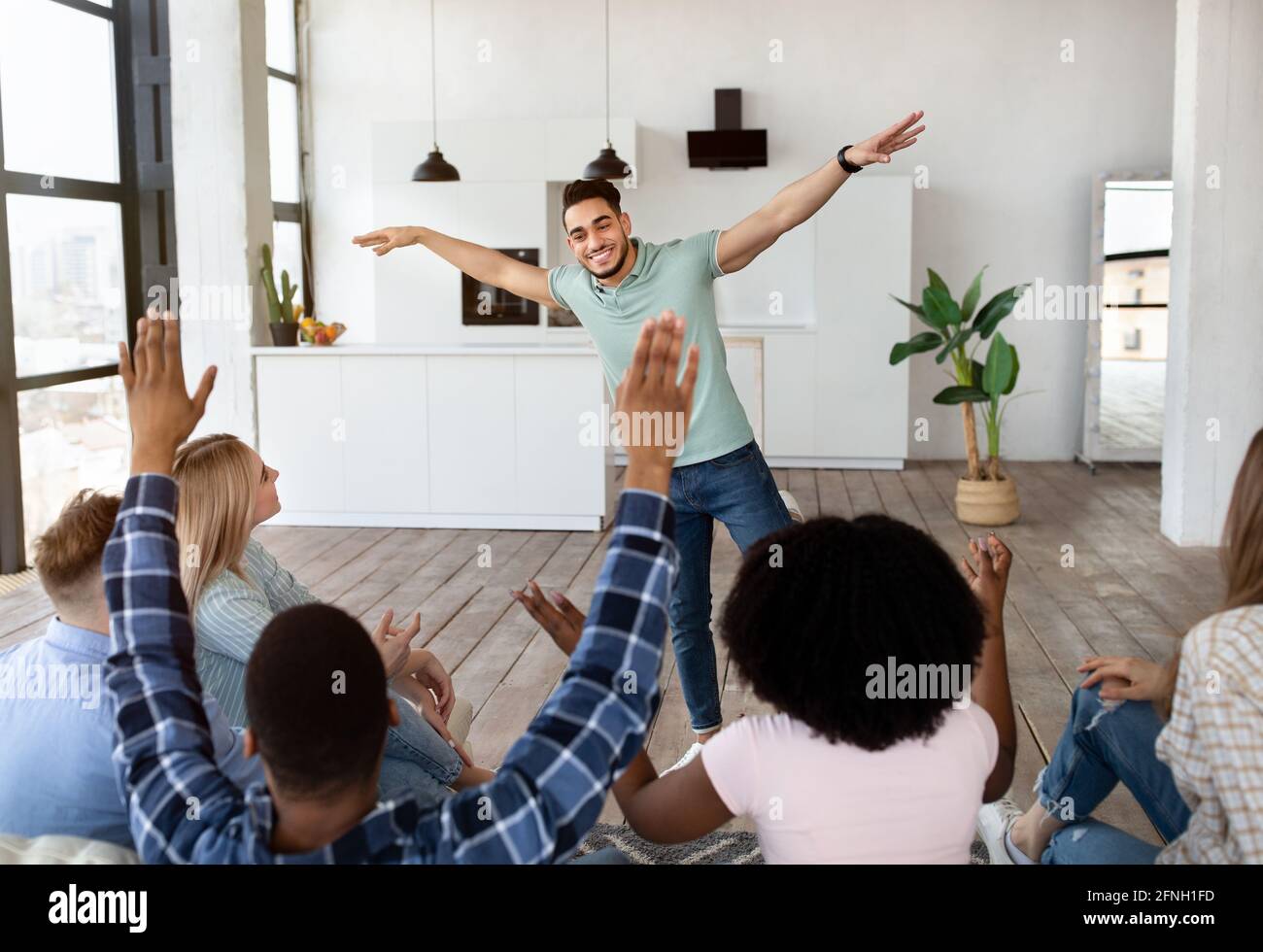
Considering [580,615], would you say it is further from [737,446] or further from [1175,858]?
[737,446]

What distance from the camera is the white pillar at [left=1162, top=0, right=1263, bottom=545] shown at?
5254mm

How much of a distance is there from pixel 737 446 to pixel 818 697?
4.72 ft

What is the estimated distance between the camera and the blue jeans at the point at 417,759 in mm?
2129

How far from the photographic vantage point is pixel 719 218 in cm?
815

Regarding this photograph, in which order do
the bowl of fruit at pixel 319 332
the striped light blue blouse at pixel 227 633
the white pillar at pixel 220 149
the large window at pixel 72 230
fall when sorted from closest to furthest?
the striped light blue blouse at pixel 227 633 → the large window at pixel 72 230 → the white pillar at pixel 220 149 → the bowl of fruit at pixel 319 332

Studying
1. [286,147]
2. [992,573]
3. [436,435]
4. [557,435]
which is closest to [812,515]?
[557,435]

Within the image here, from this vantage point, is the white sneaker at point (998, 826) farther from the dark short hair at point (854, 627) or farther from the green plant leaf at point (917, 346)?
the green plant leaf at point (917, 346)

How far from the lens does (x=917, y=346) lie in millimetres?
6465

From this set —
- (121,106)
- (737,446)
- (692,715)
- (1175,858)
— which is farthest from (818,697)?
(121,106)

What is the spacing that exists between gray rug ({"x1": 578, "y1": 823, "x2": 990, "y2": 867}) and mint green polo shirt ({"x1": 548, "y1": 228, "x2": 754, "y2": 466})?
796mm

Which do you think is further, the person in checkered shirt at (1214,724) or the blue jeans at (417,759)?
the blue jeans at (417,759)

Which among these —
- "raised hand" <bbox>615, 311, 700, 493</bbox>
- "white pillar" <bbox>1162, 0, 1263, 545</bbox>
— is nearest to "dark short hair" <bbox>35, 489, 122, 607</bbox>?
"raised hand" <bbox>615, 311, 700, 493</bbox>

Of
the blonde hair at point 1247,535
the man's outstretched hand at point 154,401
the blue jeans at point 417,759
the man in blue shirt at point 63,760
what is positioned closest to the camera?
the man's outstretched hand at point 154,401

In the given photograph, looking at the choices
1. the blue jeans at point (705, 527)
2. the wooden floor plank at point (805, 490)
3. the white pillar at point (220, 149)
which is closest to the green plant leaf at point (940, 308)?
the wooden floor plank at point (805, 490)
